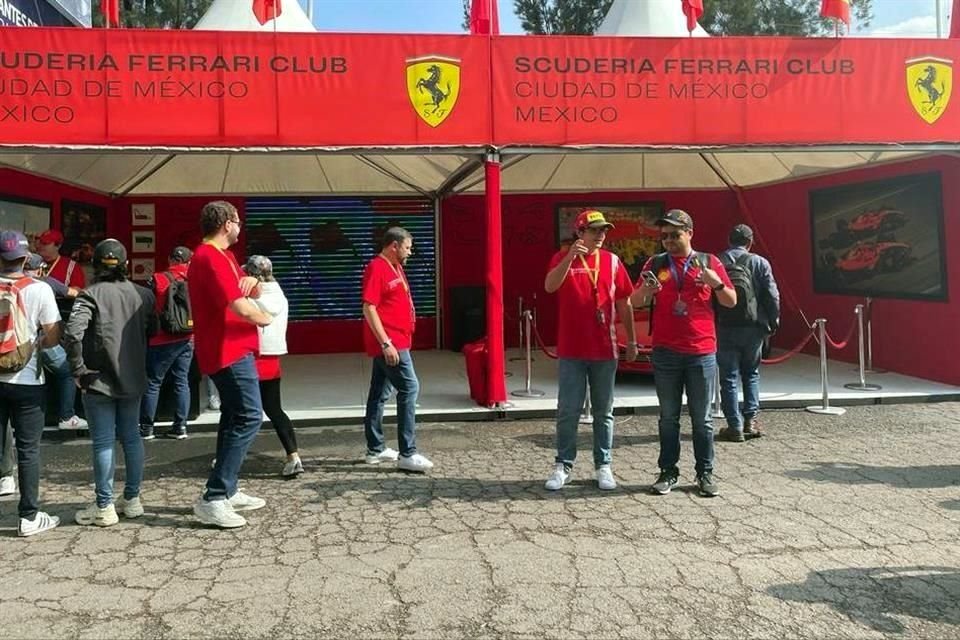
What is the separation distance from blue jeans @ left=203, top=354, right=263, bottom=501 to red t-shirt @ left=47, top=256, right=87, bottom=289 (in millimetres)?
4132

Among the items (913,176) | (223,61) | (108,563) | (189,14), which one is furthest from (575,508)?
(189,14)

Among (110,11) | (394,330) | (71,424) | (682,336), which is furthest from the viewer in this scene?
(110,11)

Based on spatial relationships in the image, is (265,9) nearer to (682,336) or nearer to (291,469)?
(291,469)

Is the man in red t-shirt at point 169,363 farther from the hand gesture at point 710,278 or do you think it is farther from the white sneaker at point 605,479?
the hand gesture at point 710,278

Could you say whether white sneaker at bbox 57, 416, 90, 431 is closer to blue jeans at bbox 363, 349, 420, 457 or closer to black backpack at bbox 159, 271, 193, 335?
black backpack at bbox 159, 271, 193, 335

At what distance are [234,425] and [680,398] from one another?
2.92 meters

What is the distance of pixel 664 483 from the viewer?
16.7 feet

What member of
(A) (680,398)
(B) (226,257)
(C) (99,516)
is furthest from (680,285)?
(C) (99,516)

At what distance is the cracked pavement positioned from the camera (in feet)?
10.8

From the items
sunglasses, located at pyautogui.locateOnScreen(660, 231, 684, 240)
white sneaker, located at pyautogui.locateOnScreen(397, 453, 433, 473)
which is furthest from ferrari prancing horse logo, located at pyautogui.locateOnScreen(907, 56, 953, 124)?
white sneaker, located at pyautogui.locateOnScreen(397, 453, 433, 473)

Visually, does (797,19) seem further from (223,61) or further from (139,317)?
(139,317)

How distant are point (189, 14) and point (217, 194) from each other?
18259mm

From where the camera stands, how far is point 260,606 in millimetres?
3434

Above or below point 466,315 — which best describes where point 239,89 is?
above
